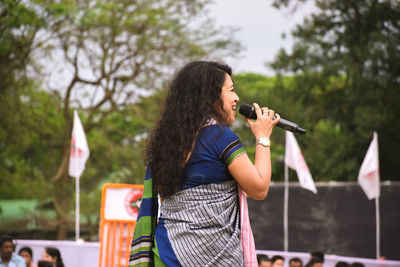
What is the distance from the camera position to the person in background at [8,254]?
6.75 m

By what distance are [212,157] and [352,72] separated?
1414 centimetres

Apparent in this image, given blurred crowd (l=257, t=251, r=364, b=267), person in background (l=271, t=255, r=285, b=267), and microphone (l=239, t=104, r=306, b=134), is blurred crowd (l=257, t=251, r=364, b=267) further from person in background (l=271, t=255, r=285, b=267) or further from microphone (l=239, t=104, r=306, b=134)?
microphone (l=239, t=104, r=306, b=134)

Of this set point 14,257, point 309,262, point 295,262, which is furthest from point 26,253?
point 309,262

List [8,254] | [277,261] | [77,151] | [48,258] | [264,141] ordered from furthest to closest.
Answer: [77,151] → [48,258] → [277,261] → [8,254] → [264,141]

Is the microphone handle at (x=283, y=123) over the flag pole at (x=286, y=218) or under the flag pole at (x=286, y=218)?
over

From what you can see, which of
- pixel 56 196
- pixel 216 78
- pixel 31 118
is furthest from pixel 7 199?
pixel 216 78

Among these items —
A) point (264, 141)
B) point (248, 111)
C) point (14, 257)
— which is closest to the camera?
point (264, 141)

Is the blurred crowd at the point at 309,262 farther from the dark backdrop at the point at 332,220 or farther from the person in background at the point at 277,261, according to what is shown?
the dark backdrop at the point at 332,220

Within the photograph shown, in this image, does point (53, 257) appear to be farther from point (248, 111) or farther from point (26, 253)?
point (248, 111)

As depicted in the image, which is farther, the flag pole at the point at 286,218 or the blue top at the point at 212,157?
the flag pole at the point at 286,218

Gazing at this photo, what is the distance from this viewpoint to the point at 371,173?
895cm

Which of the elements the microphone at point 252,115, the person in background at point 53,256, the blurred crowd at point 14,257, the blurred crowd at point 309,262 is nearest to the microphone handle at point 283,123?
the microphone at point 252,115

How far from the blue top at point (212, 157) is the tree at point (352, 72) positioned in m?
12.9

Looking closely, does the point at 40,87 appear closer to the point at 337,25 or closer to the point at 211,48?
the point at 211,48
